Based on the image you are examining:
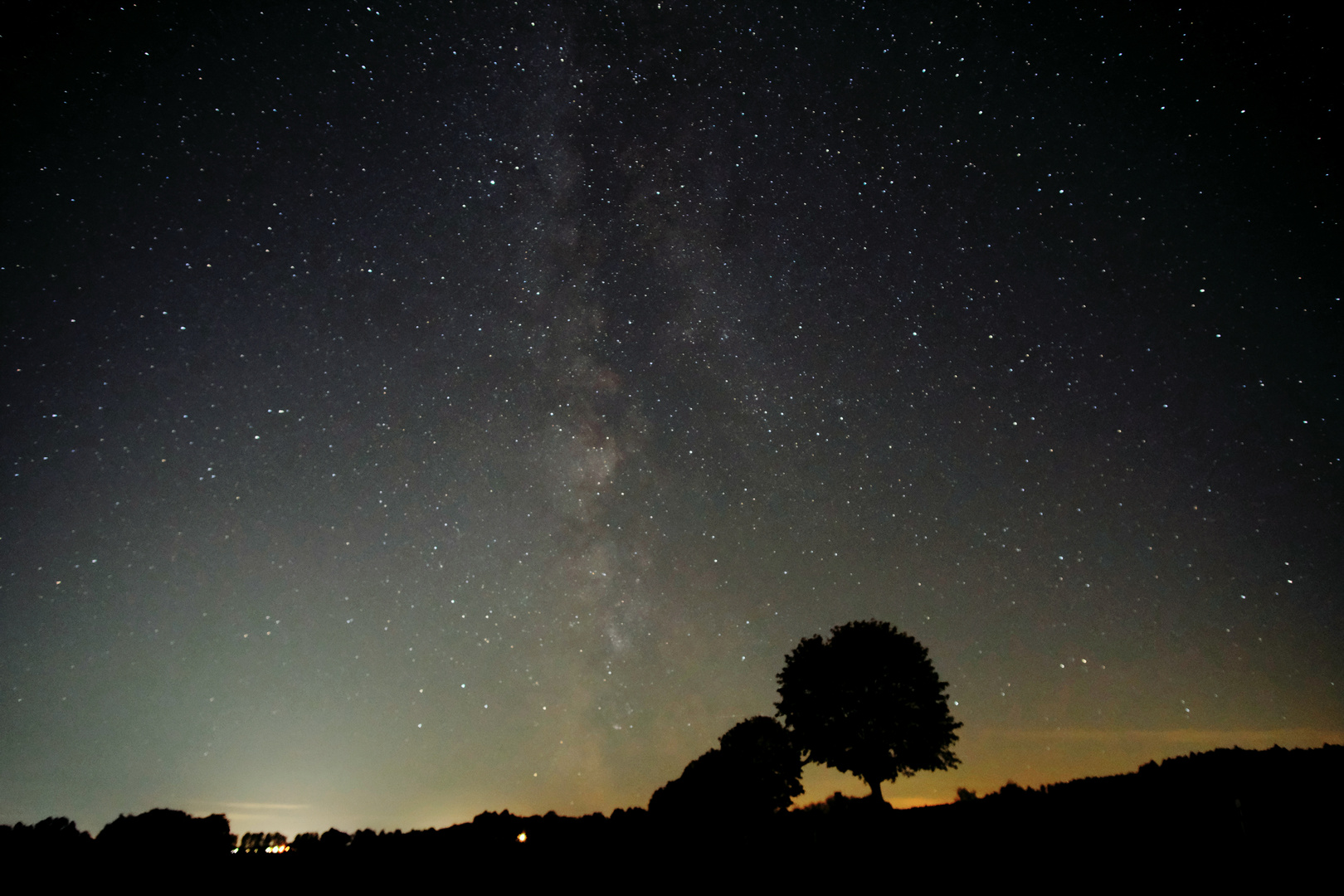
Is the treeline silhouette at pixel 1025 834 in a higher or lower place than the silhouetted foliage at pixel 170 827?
lower

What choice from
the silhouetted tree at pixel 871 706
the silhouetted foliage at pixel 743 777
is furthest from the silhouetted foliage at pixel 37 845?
the silhouetted foliage at pixel 743 777

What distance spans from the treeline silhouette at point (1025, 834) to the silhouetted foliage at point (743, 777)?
12.3 metres

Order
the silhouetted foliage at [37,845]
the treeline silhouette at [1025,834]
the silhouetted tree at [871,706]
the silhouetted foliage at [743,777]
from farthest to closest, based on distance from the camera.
A: the silhouetted foliage at [743,777] < the silhouetted tree at [871,706] < the silhouetted foliage at [37,845] < the treeline silhouette at [1025,834]

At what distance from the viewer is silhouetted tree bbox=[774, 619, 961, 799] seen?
2556 centimetres

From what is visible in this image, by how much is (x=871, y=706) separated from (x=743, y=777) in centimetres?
1478

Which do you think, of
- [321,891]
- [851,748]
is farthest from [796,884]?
[851,748]

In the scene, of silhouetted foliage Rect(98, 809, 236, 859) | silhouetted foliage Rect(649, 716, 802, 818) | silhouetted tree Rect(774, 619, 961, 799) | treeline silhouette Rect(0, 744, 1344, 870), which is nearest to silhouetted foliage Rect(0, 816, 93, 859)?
treeline silhouette Rect(0, 744, 1344, 870)

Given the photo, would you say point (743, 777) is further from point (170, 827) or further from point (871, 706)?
point (170, 827)

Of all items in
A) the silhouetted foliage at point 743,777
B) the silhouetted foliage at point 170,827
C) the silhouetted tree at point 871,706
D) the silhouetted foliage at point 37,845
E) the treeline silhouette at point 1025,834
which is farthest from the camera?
the silhouetted foliage at point 743,777

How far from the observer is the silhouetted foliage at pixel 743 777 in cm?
3581

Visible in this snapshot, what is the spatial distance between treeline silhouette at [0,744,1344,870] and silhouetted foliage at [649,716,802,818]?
1232 cm

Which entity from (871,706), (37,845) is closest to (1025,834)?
(871,706)

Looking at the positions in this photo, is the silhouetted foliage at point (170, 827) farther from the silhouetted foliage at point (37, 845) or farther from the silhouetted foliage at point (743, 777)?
the silhouetted foliage at point (743, 777)

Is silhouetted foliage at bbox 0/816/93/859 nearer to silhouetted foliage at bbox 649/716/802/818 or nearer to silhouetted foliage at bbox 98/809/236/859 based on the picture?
Answer: silhouetted foliage at bbox 98/809/236/859
